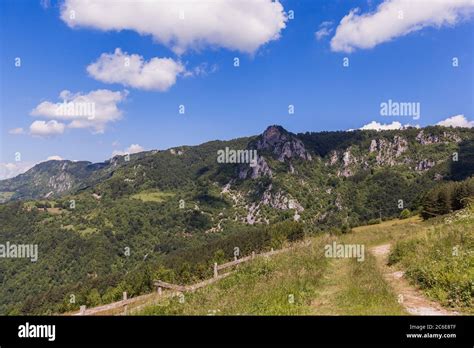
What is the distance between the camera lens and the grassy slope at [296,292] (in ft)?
33.5

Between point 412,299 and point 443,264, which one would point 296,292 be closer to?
point 412,299

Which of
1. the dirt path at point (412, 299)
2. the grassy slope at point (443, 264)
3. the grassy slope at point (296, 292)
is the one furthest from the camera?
the grassy slope at point (296, 292)

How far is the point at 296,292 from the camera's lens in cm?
1191

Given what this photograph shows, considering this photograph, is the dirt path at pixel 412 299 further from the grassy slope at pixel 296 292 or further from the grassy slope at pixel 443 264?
the grassy slope at pixel 296 292

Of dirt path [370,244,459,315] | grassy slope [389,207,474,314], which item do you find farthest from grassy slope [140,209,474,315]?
grassy slope [389,207,474,314]

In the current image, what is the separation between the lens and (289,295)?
37.3 ft

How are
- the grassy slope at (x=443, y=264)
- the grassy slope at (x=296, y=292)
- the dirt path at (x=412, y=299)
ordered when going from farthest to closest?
the grassy slope at (x=296, y=292), the grassy slope at (x=443, y=264), the dirt path at (x=412, y=299)

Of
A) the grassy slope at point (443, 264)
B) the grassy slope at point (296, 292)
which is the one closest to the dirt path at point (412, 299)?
the grassy slope at point (443, 264)

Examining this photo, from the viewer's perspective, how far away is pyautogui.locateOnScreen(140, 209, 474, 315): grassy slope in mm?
10203

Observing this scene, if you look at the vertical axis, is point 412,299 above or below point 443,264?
below

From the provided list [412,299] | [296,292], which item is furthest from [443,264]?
[296,292]
